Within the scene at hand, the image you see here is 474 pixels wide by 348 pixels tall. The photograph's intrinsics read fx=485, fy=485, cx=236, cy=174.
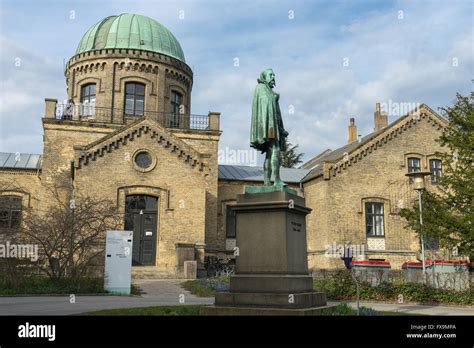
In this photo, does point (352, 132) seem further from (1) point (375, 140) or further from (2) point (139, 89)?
(2) point (139, 89)

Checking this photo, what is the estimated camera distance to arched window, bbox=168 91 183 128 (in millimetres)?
36094

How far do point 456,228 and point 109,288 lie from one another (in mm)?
13481

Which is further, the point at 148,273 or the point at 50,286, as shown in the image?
the point at 148,273

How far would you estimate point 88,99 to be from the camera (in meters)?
35.6

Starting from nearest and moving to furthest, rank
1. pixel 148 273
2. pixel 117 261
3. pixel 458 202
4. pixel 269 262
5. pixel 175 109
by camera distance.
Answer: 1. pixel 269 262
2. pixel 117 261
3. pixel 458 202
4. pixel 148 273
5. pixel 175 109

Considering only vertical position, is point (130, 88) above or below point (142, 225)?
above

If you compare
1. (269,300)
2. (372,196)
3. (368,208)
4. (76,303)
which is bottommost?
(76,303)

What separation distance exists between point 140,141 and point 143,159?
1111mm

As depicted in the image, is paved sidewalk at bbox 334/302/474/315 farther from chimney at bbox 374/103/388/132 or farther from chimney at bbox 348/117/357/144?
chimney at bbox 348/117/357/144

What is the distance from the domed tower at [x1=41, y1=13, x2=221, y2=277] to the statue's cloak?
1591cm

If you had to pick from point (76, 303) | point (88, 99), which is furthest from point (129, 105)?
point (76, 303)

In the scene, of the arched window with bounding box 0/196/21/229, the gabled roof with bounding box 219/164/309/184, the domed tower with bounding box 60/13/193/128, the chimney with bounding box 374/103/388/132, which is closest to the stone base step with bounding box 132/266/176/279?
the arched window with bounding box 0/196/21/229

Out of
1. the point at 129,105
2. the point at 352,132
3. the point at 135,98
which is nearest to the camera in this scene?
the point at 129,105

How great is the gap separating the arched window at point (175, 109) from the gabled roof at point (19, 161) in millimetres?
10060
